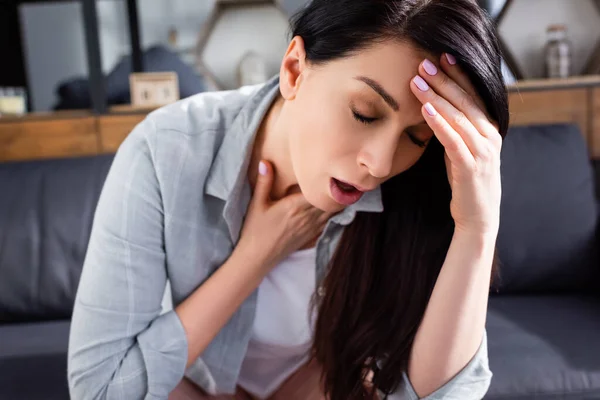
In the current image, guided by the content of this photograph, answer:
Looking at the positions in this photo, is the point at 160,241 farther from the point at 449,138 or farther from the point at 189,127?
the point at 449,138

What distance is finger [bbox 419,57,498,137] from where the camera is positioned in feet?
2.30

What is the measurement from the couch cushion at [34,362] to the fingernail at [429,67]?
94cm

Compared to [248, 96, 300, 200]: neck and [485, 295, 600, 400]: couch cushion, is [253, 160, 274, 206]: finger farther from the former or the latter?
[485, 295, 600, 400]: couch cushion

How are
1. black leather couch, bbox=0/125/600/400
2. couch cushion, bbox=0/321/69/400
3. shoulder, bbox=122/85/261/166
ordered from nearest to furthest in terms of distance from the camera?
shoulder, bbox=122/85/261/166 → couch cushion, bbox=0/321/69/400 → black leather couch, bbox=0/125/600/400

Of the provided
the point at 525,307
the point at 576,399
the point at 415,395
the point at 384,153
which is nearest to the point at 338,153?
the point at 384,153

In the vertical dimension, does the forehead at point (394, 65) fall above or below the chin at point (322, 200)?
above

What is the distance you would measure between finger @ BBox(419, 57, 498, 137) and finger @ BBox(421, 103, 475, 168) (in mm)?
27

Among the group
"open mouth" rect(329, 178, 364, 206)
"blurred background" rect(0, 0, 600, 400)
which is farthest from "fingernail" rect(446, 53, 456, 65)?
"blurred background" rect(0, 0, 600, 400)

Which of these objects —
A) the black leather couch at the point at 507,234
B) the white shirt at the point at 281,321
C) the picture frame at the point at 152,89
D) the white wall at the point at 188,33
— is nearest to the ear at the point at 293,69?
the white shirt at the point at 281,321

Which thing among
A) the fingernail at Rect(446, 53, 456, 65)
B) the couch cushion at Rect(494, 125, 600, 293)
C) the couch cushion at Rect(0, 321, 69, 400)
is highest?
the fingernail at Rect(446, 53, 456, 65)

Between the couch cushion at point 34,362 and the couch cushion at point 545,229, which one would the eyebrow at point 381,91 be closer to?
the couch cushion at point 34,362

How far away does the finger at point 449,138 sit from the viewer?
2.33 feet

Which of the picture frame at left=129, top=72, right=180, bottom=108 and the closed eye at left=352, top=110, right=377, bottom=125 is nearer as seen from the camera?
the closed eye at left=352, top=110, right=377, bottom=125

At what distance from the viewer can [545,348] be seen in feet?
4.12
